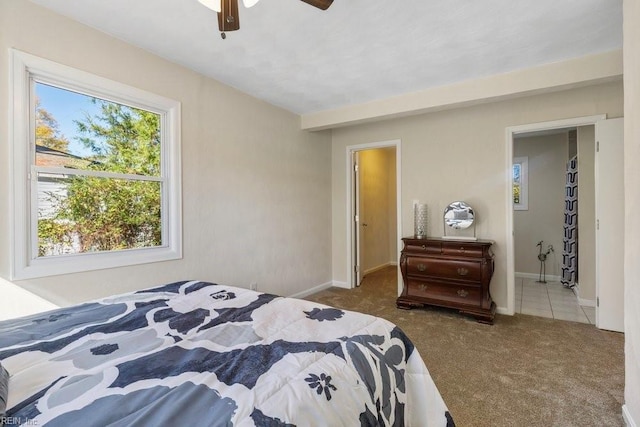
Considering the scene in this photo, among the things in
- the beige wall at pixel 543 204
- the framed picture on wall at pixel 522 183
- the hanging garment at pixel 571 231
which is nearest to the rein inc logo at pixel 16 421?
the hanging garment at pixel 571 231

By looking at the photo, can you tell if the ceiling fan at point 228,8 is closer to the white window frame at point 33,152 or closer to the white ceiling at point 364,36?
the white ceiling at point 364,36

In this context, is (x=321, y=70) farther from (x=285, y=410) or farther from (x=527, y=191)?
(x=527, y=191)

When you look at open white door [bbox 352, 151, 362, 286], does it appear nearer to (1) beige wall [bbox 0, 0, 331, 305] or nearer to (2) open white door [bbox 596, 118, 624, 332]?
(1) beige wall [bbox 0, 0, 331, 305]

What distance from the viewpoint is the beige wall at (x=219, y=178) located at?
1938 millimetres

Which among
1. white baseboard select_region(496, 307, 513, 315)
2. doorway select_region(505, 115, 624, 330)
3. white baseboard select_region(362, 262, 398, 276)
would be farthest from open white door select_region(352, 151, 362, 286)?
doorway select_region(505, 115, 624, 330)

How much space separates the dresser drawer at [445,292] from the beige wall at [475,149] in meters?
0.48

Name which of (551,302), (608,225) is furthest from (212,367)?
(551,302)

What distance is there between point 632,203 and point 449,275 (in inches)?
76.5

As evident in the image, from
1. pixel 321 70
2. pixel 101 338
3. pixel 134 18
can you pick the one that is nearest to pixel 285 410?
pixel 101 338

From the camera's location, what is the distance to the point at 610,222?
2943 millimetres

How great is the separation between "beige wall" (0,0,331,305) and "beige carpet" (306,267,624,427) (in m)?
1.46

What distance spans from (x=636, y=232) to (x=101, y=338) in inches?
99.5

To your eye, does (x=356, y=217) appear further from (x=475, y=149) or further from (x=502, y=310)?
(x=502, y=310)

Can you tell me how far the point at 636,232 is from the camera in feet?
4.92
